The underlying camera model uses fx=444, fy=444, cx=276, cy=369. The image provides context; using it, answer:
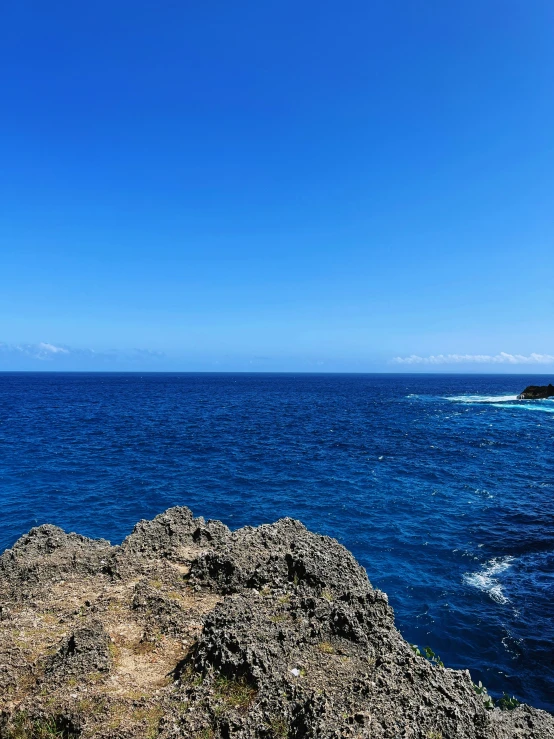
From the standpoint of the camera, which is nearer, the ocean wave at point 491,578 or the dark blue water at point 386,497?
the dark blue water at point 386,497

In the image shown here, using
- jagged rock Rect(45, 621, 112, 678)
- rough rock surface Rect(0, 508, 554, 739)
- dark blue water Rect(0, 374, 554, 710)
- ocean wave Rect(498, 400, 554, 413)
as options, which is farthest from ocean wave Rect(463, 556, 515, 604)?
ocean wave Rect(498, 400, 554, 413)

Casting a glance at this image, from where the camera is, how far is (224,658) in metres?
8.93

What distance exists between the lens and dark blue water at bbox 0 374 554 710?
62.1 feet

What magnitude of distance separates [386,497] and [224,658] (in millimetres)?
28339

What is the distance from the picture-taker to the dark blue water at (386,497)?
18922 mm

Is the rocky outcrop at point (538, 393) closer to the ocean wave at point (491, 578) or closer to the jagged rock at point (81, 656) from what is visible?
the ocean wave at point (491, 578)

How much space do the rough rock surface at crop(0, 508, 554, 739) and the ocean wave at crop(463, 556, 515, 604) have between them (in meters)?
10.7

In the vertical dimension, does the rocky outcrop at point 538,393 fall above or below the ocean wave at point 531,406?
above

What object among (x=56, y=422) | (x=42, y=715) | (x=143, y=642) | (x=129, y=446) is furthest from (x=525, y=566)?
(x=56, y=422)

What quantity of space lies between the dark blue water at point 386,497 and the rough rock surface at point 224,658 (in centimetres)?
794

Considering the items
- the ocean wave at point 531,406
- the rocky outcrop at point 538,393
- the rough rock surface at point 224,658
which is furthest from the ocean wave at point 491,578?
the rocky outcrop at point 538,393

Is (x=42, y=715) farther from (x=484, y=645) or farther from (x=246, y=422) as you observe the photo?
(x=246, y=422)

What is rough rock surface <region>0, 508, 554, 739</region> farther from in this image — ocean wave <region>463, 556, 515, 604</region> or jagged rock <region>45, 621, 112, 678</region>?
ocean wave <region>463, 556, 515, 604</region>

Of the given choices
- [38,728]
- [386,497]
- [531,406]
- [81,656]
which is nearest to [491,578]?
[386,497]
